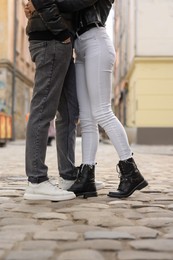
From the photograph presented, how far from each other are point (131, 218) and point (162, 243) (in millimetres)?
610

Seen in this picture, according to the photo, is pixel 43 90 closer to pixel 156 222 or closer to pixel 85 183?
pixel 85 183

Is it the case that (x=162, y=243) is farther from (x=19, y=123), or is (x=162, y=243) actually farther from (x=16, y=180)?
(x=19, y=123)

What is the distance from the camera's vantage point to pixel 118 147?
3430 millimetres

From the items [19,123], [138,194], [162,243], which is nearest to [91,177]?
[138,194]

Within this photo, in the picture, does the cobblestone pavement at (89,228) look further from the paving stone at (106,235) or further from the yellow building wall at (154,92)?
the yellow building wall at (154,92)

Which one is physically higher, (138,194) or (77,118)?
(77,118)

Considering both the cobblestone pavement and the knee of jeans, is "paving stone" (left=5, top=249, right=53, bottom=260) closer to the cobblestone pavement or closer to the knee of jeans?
the cobblestone pavement

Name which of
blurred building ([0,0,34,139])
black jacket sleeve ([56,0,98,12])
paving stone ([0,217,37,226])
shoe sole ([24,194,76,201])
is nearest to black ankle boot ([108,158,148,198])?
shoe sole ([24,194,76,201])

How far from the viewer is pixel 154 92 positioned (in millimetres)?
17359

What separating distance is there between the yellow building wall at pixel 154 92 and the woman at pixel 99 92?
13786 mm

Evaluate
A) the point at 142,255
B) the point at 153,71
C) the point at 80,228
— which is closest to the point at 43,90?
the point at 80,228

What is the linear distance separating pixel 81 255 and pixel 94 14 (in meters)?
2.00

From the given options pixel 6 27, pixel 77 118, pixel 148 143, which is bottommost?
pixel 148 143

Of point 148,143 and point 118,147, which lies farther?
point 148,143
